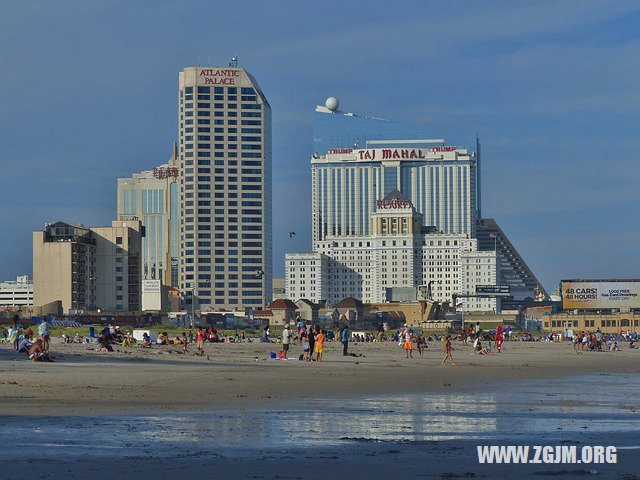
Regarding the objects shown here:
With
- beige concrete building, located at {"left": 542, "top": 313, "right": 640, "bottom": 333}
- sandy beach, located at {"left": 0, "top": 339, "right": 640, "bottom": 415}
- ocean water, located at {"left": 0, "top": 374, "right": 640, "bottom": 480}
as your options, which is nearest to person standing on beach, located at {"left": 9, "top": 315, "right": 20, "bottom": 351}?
sandy beach, located at {"left": 0, "top": 339, "right": 640, "bottom": 415}

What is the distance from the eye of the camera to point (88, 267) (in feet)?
555

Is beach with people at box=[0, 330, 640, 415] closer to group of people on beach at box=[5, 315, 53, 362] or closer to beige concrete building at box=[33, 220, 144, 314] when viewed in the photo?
group of people on beach at box=[5, 315, 53, 362]

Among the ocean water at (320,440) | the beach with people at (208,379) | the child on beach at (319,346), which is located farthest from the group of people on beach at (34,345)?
the ocean water at (320,440)

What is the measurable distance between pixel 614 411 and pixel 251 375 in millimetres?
14211

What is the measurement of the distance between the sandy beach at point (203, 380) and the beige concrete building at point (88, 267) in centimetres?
11659

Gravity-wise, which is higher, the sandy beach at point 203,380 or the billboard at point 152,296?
the billboard at point 152,296

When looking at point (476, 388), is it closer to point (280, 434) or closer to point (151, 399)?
point (151, 399)

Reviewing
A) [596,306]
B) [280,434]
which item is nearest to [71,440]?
[280,434]

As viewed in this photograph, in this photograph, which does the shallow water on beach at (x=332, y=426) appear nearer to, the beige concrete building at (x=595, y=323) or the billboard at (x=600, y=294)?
the beige concrete building at (x=595, y=323)

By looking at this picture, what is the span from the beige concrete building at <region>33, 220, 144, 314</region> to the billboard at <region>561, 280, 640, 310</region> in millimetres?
69933

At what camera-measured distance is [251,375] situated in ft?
118

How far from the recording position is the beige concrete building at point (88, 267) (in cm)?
16525

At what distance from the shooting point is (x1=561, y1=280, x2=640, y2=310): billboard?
184750mm

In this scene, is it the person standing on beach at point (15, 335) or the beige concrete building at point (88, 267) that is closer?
the person standing on beach at point (15, 335)
